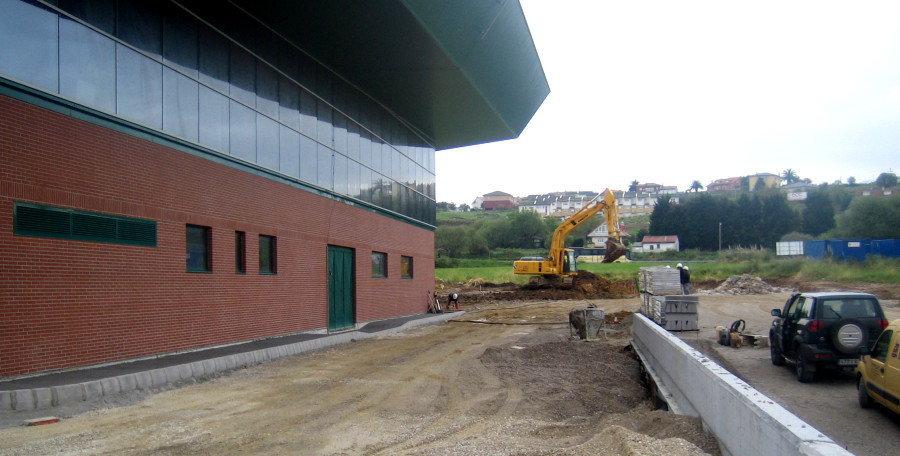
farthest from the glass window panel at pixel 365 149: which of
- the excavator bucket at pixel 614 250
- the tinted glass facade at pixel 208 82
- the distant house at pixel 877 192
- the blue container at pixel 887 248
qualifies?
the distant house at pixel 877 192

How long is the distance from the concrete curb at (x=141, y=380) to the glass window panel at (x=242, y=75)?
627cm

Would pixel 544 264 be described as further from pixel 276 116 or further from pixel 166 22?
pixel 166 22

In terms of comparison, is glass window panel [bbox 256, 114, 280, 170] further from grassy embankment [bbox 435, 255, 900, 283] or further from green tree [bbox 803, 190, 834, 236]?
green tree [bbox 803, 190, 834, 236]

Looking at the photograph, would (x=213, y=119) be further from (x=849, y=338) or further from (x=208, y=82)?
(x=849, y=338)

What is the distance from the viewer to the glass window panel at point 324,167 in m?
21.4

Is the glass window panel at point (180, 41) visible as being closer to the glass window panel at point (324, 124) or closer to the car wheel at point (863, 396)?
the glass window panel at point (324, 124)

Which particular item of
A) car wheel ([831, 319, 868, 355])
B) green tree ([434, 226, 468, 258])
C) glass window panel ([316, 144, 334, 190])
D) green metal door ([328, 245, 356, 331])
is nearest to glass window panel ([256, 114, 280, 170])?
glass window panel ([316, 144, 334, 190])

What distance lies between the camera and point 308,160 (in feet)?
68.0

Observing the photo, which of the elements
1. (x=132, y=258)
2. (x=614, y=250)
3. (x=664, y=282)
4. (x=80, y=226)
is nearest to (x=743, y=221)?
(x=614, y=250)

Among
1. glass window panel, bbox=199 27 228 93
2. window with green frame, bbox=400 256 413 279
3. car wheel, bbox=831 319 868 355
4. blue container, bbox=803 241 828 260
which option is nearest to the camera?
car wheel, bbox=831 319 868 355

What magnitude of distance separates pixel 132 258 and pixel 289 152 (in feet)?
23.8

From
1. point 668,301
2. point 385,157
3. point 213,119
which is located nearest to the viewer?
point 213,119

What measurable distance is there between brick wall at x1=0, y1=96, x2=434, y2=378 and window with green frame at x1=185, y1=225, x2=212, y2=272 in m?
0.15

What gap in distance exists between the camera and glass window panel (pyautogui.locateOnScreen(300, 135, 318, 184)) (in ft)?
66.7
